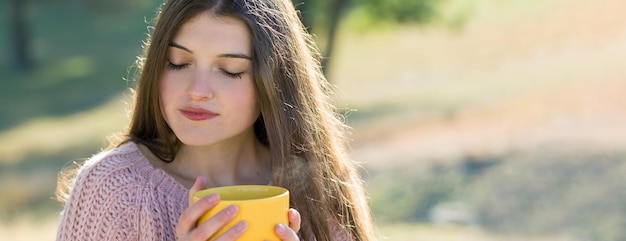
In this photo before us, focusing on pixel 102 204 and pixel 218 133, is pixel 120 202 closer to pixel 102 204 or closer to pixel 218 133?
pixel 102 204

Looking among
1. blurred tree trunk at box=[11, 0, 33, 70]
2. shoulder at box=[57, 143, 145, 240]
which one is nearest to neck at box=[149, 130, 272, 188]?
shoulder at box=[57, 143, 145, 240]

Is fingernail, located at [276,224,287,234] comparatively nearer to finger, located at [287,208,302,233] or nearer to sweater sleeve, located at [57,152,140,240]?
finger, located at [287,208,302,233]

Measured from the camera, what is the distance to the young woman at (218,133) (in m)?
2.09

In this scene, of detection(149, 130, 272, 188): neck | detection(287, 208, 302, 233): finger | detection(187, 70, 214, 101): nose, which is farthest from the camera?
detection(149, 130, 272, 188): neck

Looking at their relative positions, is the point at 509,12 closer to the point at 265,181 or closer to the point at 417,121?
the point at 417,121

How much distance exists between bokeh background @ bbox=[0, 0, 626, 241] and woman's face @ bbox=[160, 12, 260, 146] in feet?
13.0

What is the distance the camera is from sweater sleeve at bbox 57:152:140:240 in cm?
211

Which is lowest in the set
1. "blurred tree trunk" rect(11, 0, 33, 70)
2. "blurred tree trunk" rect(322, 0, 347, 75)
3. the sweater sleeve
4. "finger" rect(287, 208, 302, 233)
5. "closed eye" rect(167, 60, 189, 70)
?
the sweater sleeve

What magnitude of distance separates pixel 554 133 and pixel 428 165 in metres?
1.32

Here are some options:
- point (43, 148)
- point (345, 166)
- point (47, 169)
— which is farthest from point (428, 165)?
point (345, 166)

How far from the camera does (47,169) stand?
9625mm

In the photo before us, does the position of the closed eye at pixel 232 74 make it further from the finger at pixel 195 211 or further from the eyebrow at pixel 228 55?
the finger at pixel 195 211

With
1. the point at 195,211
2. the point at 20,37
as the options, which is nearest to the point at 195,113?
the point at 195,211

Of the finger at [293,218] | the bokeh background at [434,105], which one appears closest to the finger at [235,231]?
the finger at [293,218]
